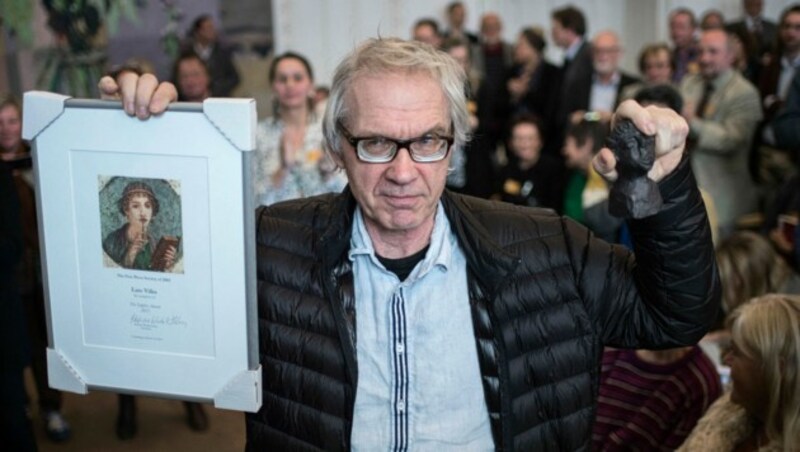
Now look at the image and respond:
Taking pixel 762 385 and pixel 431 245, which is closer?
pixel 431 245

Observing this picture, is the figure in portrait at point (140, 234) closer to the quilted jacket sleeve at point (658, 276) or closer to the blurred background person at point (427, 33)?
the quilted jacket sleeve at point (658, 276)

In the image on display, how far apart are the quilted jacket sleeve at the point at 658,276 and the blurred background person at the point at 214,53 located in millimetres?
5551

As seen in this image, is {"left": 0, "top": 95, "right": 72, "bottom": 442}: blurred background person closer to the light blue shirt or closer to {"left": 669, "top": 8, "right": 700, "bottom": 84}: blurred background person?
the light blue shirt

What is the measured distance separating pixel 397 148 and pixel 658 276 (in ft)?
1.70

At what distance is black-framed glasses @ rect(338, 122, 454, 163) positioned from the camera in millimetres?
1674

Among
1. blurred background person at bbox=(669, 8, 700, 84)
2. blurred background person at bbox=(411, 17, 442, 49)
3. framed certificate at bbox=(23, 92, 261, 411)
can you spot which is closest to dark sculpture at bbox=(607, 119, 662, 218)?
framed certificate at bbox=(23, 92, 261, 411)

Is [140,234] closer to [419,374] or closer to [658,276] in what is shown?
[419,374]

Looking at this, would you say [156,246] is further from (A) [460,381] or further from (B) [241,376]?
(A) [460,381]

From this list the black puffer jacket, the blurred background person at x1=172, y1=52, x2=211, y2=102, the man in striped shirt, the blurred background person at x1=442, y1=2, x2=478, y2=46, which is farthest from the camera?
the blurred background person at x1=442, y1=2, x2=478, y2=46

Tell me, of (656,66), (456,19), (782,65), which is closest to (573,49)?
(656,66)

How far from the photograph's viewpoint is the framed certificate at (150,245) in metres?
1.64

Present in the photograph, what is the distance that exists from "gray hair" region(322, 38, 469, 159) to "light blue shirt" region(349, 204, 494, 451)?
293mm

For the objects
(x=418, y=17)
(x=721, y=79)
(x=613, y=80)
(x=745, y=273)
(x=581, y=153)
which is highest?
(x=418, y=17)

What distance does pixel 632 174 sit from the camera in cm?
152
